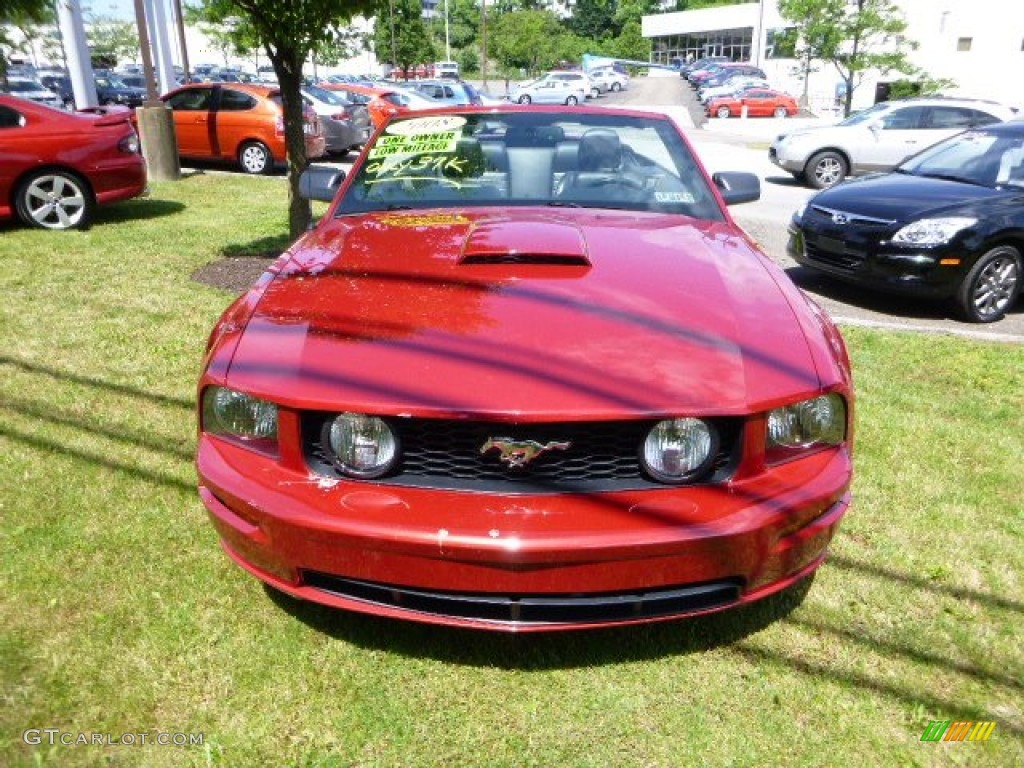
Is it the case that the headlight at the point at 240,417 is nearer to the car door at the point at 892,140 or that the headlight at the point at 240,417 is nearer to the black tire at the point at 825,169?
the black tire at the point at 825,169

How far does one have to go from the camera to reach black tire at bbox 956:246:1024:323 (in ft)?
19.9

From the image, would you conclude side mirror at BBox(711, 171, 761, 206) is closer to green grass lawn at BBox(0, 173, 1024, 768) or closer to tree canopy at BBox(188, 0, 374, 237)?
green grass lawn at BBox(0, 173, 1024, 768)

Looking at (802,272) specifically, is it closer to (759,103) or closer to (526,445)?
(526,445)

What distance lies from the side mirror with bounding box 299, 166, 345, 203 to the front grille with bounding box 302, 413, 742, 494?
203 cm

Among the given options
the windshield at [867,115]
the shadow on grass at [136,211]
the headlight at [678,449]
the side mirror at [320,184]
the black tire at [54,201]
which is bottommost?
the shadow on grass at [136,211]

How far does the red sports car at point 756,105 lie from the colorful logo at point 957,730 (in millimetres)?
35267

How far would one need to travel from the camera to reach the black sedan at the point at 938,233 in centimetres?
600

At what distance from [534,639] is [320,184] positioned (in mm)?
2455

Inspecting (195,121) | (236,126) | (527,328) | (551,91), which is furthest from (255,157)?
(551,91)

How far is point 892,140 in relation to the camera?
1363 cm

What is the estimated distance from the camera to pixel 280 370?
7.13ft

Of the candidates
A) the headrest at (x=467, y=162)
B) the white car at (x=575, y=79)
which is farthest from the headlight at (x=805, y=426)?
the white car at (x=575, y=79)

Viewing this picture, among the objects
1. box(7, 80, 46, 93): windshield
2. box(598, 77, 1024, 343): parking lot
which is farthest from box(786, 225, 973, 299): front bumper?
box(7, 80, 46, 93): windshield

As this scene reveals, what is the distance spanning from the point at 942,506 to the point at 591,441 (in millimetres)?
2045
